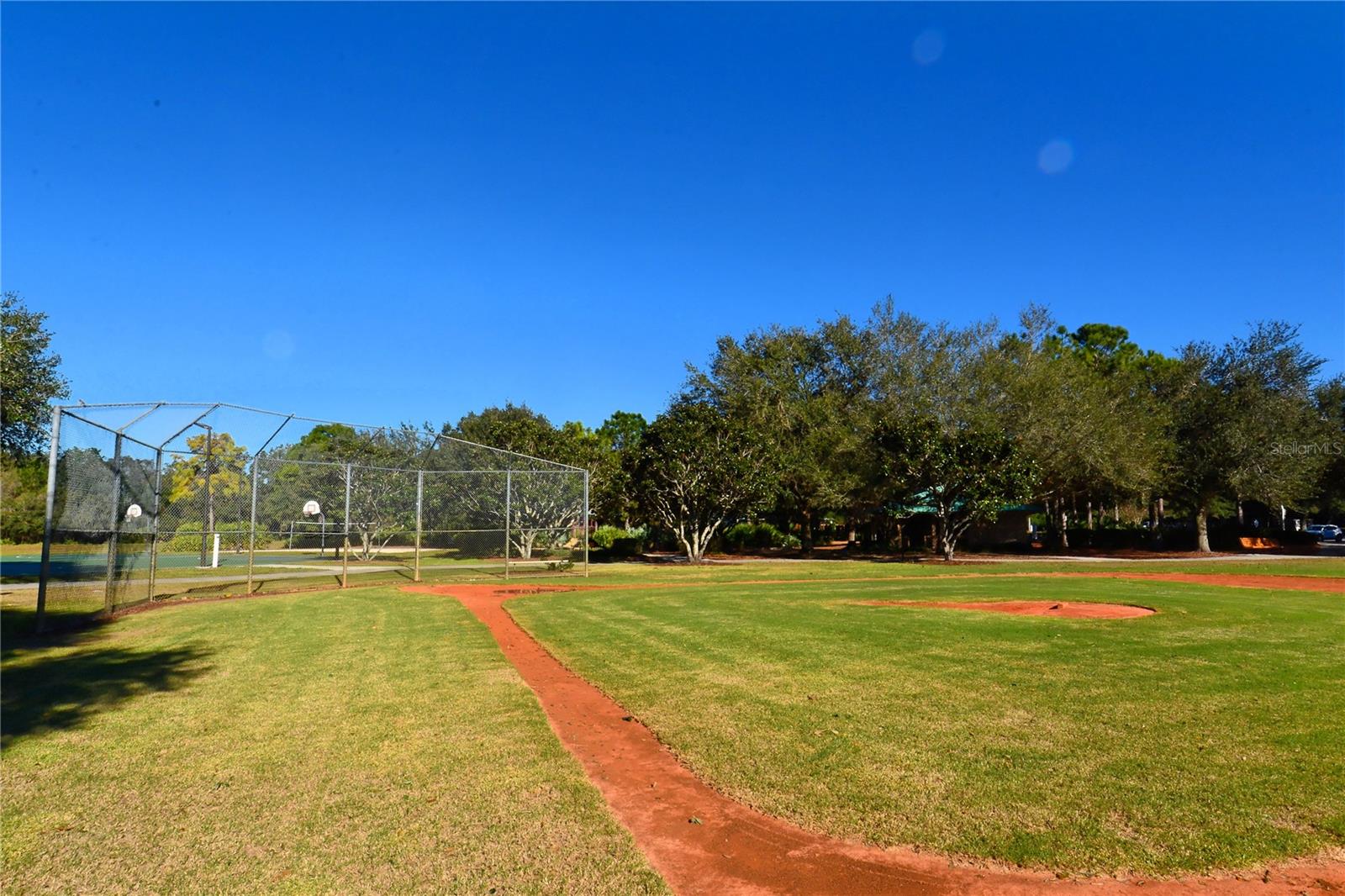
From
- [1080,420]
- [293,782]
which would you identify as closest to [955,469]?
[1080,420]

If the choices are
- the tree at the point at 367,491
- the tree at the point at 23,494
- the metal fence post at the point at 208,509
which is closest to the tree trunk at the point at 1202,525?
the tree at the point at 367,491

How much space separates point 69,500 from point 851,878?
1352 centimetres

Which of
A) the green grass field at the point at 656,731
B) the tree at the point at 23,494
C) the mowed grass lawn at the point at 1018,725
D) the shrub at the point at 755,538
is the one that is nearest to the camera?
the green grass field at the point at 656,731

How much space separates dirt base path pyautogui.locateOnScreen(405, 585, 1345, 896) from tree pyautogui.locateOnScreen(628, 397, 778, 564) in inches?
984

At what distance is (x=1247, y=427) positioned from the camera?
3388 centimetres

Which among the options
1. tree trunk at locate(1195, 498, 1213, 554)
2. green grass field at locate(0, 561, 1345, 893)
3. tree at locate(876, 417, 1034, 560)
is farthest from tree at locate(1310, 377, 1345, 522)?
green grass field at locate(0, 561, 1345, 893)

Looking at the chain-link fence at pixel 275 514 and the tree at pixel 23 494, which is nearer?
the chain-link fence at pixel 275 514

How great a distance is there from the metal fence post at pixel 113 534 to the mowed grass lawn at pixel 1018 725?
7.67 m

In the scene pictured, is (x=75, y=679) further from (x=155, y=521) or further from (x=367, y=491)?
(x=367, y=491)

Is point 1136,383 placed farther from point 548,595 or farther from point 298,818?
point 298,818

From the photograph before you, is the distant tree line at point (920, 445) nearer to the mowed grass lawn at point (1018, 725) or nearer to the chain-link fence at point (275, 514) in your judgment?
the chain-link fence at point (275, 514)

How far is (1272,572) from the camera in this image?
22.8m

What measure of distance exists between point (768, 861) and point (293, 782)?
3.12 m

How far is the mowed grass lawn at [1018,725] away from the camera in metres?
4.07
